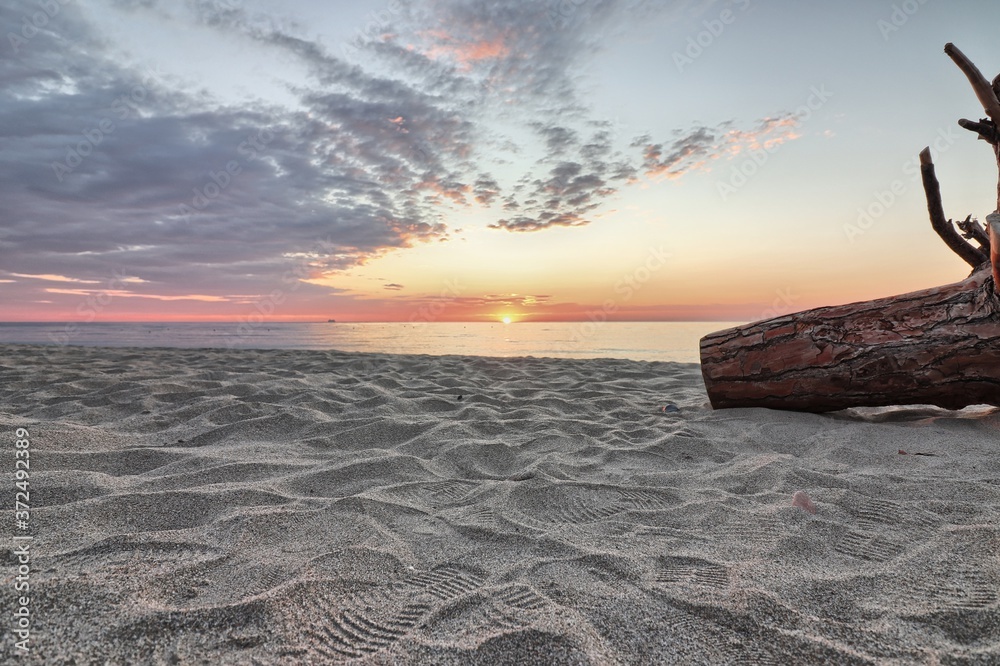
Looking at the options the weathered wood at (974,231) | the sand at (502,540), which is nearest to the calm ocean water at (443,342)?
the weathered wood at (974,231)

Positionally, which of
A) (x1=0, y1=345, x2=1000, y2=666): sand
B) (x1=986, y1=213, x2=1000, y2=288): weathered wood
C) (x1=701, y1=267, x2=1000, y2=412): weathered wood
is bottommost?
(x1=0, y1=345, x2=1000, y2=666): sand

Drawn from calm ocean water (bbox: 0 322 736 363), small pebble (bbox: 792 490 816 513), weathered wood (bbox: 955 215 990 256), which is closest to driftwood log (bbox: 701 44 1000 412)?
weathered wood (bbox: 955 215 990 256)

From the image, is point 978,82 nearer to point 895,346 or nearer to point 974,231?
point 974,231

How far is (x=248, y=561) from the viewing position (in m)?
1.43

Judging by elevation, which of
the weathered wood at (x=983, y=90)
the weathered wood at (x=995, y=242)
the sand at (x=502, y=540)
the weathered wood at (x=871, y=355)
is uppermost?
the weathered wood at (x=983, y=90)

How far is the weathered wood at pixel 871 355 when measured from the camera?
2934 millimetres

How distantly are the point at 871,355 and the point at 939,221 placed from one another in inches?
47.8

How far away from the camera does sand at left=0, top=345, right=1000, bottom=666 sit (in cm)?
110

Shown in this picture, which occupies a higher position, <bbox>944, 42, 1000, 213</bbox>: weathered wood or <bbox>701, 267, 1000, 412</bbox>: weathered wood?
<bbox>944, 42, 1000, 213</bbox>: weathered wood

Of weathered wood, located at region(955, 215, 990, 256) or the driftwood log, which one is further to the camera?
weathered wood, located at region(955, 215, 990, 256)

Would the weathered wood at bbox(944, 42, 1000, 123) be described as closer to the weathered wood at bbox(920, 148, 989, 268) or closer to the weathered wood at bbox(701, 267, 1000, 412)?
the weathered wood at bbox(920, 148, 989, 268)

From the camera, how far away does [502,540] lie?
1.67 metres

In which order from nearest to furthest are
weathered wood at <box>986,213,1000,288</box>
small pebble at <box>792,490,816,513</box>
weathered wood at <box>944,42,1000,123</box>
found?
1. small pebble at <box>792,490,816,513</box>
2. weathered wood at <box>986,213,1000,288</box>
3. weathered wood at <box>944,42,1000,123</box>

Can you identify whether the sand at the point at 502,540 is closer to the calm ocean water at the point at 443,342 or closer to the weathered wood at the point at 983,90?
the weathered wood at the point at 983,90
